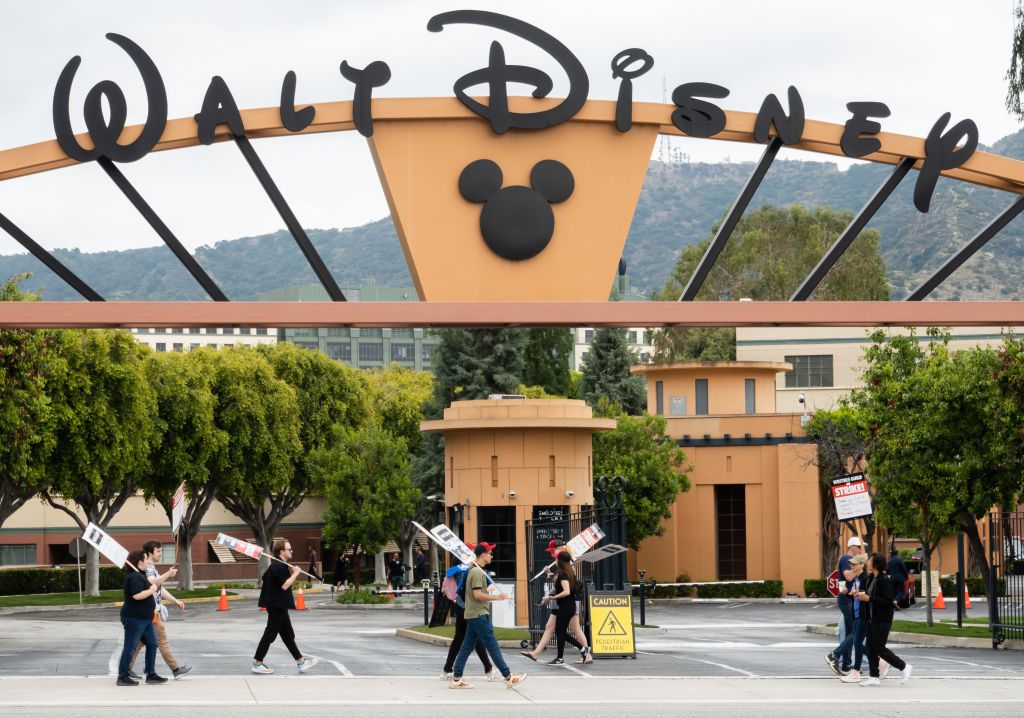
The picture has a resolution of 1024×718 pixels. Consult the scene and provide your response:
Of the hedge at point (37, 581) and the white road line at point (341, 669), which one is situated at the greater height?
the white road line at point (341, 669)

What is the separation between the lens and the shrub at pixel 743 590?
47.9 meters

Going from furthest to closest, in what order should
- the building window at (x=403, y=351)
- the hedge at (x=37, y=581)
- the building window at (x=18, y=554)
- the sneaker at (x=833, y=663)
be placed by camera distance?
the building window at (x=403, y=351) → the building window at (x=18, y=554) → the hedge at (x=37, y=581) → the sneaker at (x=833, y=663)

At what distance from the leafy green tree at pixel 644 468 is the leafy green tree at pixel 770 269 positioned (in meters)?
30.8

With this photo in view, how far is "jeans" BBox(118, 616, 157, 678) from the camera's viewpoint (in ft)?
58.7

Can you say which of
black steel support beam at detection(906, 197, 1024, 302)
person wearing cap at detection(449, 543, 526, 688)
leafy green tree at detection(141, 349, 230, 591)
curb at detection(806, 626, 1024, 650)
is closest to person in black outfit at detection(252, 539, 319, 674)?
person wearing cap at detection(449, 543, 526, 688)

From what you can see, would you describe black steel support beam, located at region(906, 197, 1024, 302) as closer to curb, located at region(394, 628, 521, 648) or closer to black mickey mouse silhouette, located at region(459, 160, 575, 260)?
black mickey mouse silhouette, located at region(459, 160, 575, 260)

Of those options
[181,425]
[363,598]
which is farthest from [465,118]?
[181,425]

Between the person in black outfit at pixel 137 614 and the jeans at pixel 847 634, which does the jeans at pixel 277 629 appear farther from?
the jeans at pixel 847 634

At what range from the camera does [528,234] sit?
1909 cm

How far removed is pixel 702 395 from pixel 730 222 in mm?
34317

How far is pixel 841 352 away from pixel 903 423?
35.8 m

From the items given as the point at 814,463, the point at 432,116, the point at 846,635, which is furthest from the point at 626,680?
the point at 814,463

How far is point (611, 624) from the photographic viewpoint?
22.6 metres

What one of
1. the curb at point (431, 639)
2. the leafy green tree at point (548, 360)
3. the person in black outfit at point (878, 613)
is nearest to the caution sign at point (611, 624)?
the curb at point (431, 639)
